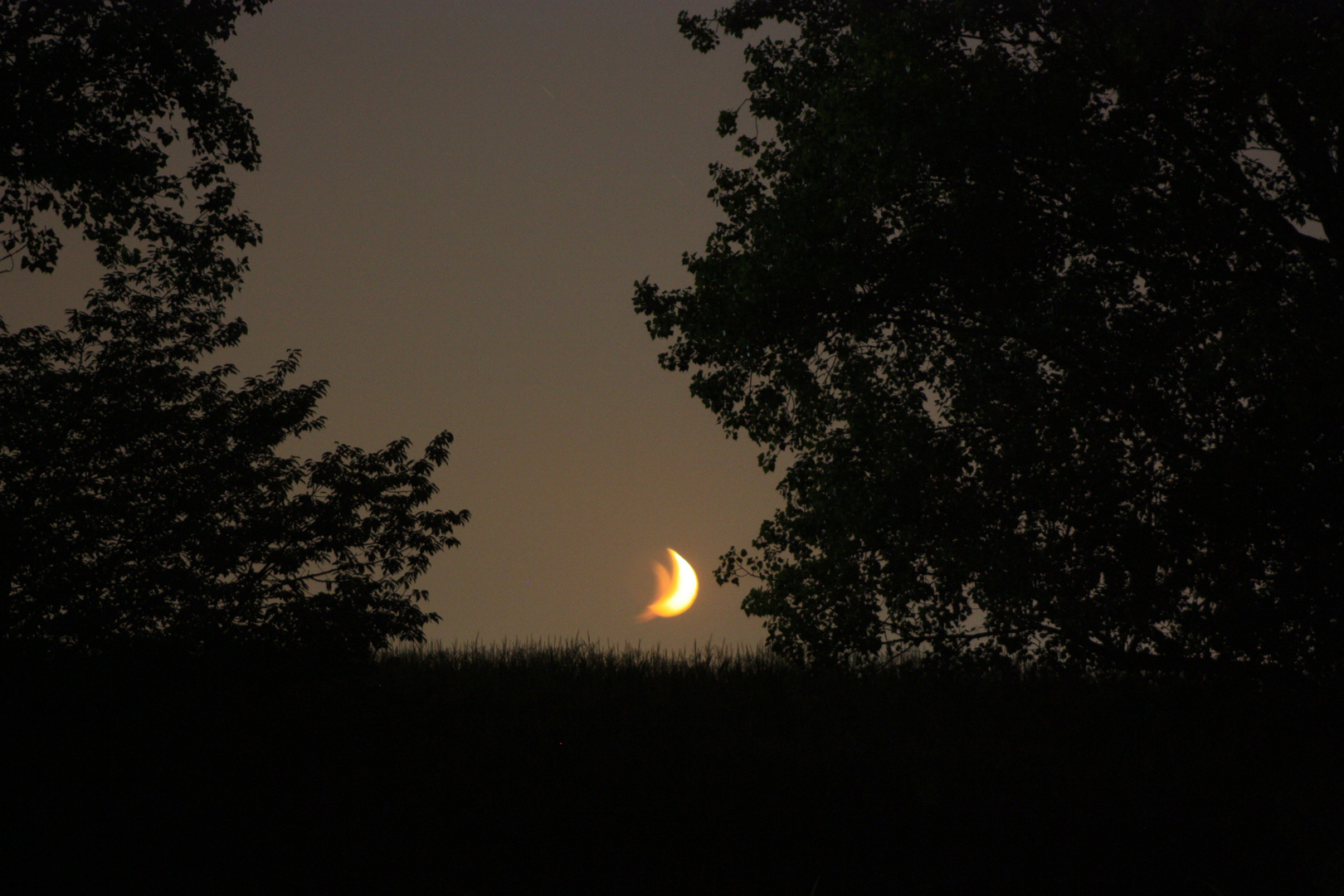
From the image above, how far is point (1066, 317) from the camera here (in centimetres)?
1164

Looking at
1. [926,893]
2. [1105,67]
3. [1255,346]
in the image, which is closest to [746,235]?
[1105,67]

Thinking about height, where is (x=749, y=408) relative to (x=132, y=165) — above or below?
below

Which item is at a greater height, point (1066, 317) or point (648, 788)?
point (1066, 317)

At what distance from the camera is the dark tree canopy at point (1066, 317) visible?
442 inches

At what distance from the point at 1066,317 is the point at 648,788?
309 inches

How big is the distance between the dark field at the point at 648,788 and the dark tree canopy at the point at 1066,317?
2029mm

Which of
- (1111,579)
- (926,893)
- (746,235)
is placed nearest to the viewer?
(926,893)

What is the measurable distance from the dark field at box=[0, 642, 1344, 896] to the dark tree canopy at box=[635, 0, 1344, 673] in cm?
203


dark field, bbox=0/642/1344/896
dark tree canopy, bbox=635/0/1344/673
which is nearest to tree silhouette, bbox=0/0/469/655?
dark field, bbox=0/642/1344/896

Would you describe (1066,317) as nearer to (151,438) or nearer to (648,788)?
(648,788)

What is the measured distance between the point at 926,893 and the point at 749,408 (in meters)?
6.46

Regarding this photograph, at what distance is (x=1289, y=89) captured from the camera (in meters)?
11.7

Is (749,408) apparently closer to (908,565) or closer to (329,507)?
(908,565)

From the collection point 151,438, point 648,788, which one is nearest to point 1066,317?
point 648,788
